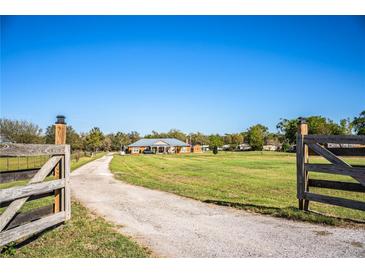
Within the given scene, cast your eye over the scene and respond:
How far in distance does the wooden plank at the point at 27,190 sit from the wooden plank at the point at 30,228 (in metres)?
0.53

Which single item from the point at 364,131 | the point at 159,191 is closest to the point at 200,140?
the point at 364,131

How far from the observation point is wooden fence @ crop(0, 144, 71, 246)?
13.4ft

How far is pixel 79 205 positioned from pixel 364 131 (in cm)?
7377

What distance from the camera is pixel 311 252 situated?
421 centimetres

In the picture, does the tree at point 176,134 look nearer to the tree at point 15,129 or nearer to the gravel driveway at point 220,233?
the tree at point 15,129

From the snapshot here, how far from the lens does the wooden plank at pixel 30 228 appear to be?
4.07 m

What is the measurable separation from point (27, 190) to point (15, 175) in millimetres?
541

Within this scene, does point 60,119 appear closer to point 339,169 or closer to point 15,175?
point 15,175

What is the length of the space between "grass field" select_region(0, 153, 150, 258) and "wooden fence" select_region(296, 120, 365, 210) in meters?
4.54

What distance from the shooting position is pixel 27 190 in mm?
4414

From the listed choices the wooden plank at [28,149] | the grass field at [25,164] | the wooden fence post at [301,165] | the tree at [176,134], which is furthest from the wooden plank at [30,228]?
the tree at [176,134]

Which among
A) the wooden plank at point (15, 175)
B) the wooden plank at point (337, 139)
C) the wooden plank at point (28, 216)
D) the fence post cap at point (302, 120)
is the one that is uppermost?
the fence post cap at point (302, 120)

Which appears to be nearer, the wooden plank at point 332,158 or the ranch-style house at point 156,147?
the wooden plank at point 332,158

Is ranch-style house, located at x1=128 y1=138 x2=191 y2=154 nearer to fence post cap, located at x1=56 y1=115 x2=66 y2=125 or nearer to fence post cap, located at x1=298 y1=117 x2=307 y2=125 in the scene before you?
fence post cap, located at x1=298 y1=117 x2=307 y2=125
